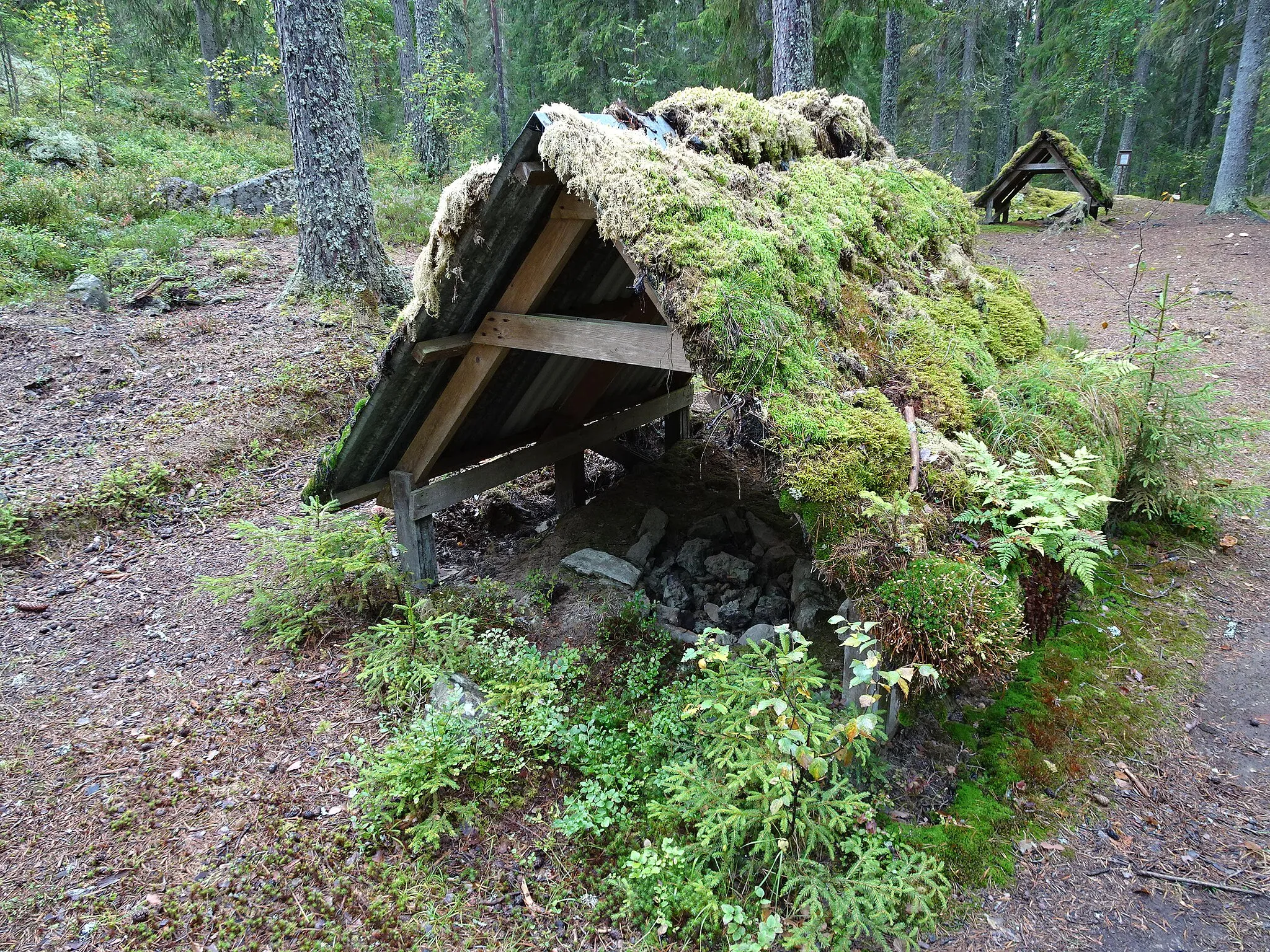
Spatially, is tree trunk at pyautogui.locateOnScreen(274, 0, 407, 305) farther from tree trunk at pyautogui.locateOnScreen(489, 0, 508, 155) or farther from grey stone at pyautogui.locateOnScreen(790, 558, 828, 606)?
tree trunk at pyautogui.locateOnScreen(489, 0, 508, 155)

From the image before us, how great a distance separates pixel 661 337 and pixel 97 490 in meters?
5.56

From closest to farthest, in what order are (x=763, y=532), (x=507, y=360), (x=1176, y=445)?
(x=507, y=360) → (x=1176, y=445) → (x=763, y=532)

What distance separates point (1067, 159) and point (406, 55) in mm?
15917

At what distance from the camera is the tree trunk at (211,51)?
63.1 ft

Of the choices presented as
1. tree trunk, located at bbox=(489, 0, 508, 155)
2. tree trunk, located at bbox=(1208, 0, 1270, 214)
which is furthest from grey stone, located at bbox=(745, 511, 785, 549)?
tree trunk, located at bbox=(1208, 0, 1270, 214)

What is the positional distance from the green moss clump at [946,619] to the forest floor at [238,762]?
118 cm

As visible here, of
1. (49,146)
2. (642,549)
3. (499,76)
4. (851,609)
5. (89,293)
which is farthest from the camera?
(499,76)

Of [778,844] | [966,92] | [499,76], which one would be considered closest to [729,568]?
[778,844]

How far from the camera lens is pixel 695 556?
217 inches

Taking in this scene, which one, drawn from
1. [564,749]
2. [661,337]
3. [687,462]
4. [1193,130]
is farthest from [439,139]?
[1193,130]

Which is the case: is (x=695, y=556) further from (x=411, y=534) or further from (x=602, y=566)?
(x=411, y=534)

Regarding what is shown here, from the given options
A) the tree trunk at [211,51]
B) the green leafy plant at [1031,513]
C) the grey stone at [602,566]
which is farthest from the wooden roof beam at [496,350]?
the tree trunk at [211,51]

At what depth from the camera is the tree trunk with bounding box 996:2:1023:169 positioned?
25.9m

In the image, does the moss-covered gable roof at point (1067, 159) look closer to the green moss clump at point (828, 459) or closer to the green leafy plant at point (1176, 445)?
the green leafy plant at point (1176, 445)
